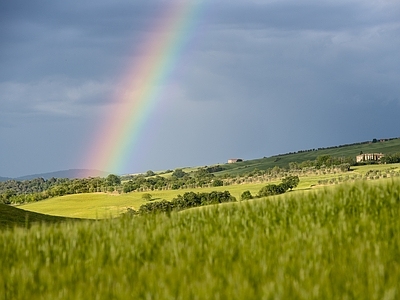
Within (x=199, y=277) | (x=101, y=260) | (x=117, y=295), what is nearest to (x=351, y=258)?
(x=199, y=277)

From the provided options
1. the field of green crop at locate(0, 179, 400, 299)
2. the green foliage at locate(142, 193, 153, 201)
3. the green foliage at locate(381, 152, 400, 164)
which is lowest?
the green foliage at locate(142, 193, 153, 201)

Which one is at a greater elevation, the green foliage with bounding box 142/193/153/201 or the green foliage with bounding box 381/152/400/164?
the green foliage with bounding box 381/152/400/164

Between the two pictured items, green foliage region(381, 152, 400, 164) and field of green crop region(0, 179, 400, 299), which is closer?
field of green crop region(0, 179, 400, 299)

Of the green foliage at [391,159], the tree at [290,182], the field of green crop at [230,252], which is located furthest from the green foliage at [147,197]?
the field of green crop at [230,252]

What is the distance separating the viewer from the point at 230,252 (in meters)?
8.23

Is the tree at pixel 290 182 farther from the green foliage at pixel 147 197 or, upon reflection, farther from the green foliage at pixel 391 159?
the green foliage at pixel 147 197

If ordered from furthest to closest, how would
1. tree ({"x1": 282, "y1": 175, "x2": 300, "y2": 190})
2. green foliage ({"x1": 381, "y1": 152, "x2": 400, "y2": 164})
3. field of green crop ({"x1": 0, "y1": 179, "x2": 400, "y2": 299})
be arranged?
green foliage ({"x1": 381, "y1": 152, "x2": 400, "y2": 164})
tree ({"x1": 282, "y1": 175, "x2": 300, "y2": 190})
field of green crop ({"x1": 0, "y1": 179, "x2": 400, "y2": 299})

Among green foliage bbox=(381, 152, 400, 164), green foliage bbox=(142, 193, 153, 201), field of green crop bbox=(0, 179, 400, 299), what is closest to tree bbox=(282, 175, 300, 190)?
green foliage bbox=(381, 152, 400, 164)

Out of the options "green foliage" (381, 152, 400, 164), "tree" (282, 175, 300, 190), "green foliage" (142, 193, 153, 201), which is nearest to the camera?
"tree" (282, 175, 300, 190)

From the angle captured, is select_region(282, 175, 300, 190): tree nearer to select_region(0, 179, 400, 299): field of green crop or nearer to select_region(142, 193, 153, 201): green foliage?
select_region(142, 193, 153, 201): green foliage

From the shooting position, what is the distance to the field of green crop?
6375 millimetres

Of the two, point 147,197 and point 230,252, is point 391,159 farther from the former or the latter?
point 230,252

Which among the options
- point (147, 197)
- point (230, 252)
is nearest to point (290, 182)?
point (147, 197)

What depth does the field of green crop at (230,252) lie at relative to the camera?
638cm
